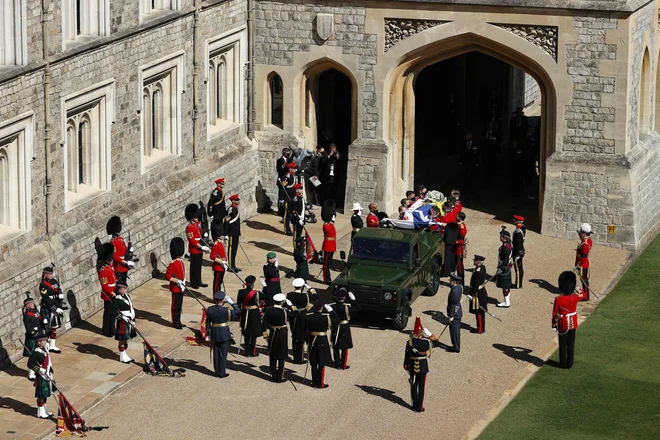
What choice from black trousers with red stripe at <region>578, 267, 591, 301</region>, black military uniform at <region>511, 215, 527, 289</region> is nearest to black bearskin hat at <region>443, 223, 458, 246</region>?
black military uniform at <region>511, 215, 527, 289</region>

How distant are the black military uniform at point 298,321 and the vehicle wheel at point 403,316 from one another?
210 cm

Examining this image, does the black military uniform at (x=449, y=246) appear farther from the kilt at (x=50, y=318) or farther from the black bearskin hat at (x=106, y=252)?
the kilt at (x=50, y=318)

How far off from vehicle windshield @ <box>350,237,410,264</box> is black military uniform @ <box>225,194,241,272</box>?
10.7 ft

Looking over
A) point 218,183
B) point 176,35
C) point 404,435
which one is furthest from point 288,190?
point 404,435

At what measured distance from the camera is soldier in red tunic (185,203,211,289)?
29.4 metres

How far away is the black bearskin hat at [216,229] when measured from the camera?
1190 inches

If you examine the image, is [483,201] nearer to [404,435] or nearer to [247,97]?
[247,97]

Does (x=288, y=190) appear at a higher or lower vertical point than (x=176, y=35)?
lower

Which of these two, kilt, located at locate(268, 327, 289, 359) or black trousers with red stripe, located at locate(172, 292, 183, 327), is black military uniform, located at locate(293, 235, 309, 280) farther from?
kilt, located at locate(268, 327, 289, 359)

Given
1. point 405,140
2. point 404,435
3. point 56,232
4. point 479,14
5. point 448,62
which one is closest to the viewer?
point 404,435

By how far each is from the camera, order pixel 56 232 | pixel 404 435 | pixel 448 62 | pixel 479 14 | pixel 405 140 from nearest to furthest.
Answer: pixel 404 435, pixel 56 232, pixel 479 14, pixel 405 140, pixel 448 62

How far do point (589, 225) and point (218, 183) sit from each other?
7.76 meters

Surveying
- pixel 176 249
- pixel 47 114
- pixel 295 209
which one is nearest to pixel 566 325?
pixel 176 249

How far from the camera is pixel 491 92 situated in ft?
148
